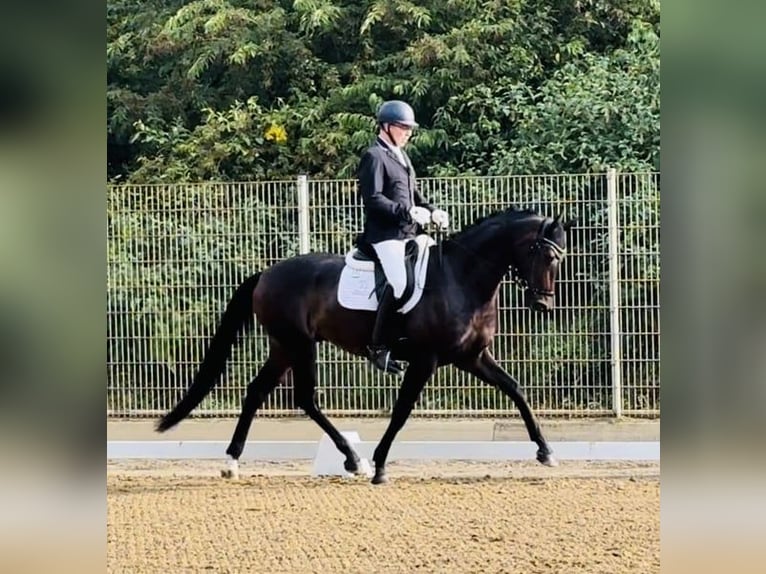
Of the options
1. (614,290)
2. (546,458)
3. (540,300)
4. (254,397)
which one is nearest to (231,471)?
(254,397)

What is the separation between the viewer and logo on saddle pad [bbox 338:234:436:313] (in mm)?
7137

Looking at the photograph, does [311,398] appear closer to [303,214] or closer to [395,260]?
[395,260]

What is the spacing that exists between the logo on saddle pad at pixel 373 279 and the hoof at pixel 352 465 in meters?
0.91

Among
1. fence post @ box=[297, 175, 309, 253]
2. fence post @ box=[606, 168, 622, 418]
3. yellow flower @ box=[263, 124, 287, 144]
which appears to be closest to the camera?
fence post @ box=[606, 168, 622, 418]

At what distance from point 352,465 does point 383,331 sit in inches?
34.0

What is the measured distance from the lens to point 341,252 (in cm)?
930

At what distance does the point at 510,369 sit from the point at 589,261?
0.99 m

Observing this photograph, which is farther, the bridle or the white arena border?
the white arena border

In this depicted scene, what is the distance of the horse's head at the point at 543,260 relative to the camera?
23.1 feet

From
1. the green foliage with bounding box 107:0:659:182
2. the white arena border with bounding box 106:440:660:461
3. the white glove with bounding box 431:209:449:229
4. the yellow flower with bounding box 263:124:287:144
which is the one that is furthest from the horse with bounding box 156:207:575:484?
the yellow flower with bounding box 263:124:287:144

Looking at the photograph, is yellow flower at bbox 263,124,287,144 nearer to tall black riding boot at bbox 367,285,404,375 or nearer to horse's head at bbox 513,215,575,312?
tall black riding boot at bbox 367,285,404,375

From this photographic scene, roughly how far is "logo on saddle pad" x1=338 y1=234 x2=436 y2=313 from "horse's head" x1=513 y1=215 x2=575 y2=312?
0.57m

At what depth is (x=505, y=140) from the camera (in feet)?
36.2
